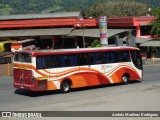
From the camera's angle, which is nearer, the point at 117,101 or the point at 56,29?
the point at 117,101

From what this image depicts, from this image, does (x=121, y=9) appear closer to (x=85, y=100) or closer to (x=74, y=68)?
(x=74, y=68)

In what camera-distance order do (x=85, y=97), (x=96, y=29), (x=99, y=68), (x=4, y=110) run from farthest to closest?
(x=96, y=29) → (x=99, y=68) → (x=85, y=97) → (x=4, y=110)

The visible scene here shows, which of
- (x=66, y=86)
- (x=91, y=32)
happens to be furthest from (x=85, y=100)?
(x=91, y=32)

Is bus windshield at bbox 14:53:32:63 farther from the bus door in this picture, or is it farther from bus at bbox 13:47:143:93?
the bus door

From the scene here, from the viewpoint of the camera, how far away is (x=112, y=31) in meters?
60.9

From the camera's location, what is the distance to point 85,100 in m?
22.0

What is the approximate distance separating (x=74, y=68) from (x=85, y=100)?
4540 mm

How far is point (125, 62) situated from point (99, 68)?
265cm

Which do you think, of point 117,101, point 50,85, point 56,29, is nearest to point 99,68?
point 50,85

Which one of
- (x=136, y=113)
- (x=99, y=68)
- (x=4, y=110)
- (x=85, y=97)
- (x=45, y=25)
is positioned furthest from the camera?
(x=45, y=25)

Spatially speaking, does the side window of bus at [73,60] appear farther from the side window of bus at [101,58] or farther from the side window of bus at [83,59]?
the side window of bus at [101,58]

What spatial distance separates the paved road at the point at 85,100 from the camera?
1927cm

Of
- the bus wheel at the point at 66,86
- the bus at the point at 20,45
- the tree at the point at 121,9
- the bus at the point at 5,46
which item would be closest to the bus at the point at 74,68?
the bus wheel at the point at 66,86

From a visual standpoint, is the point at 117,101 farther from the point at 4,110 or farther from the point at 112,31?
the point at 112,31
